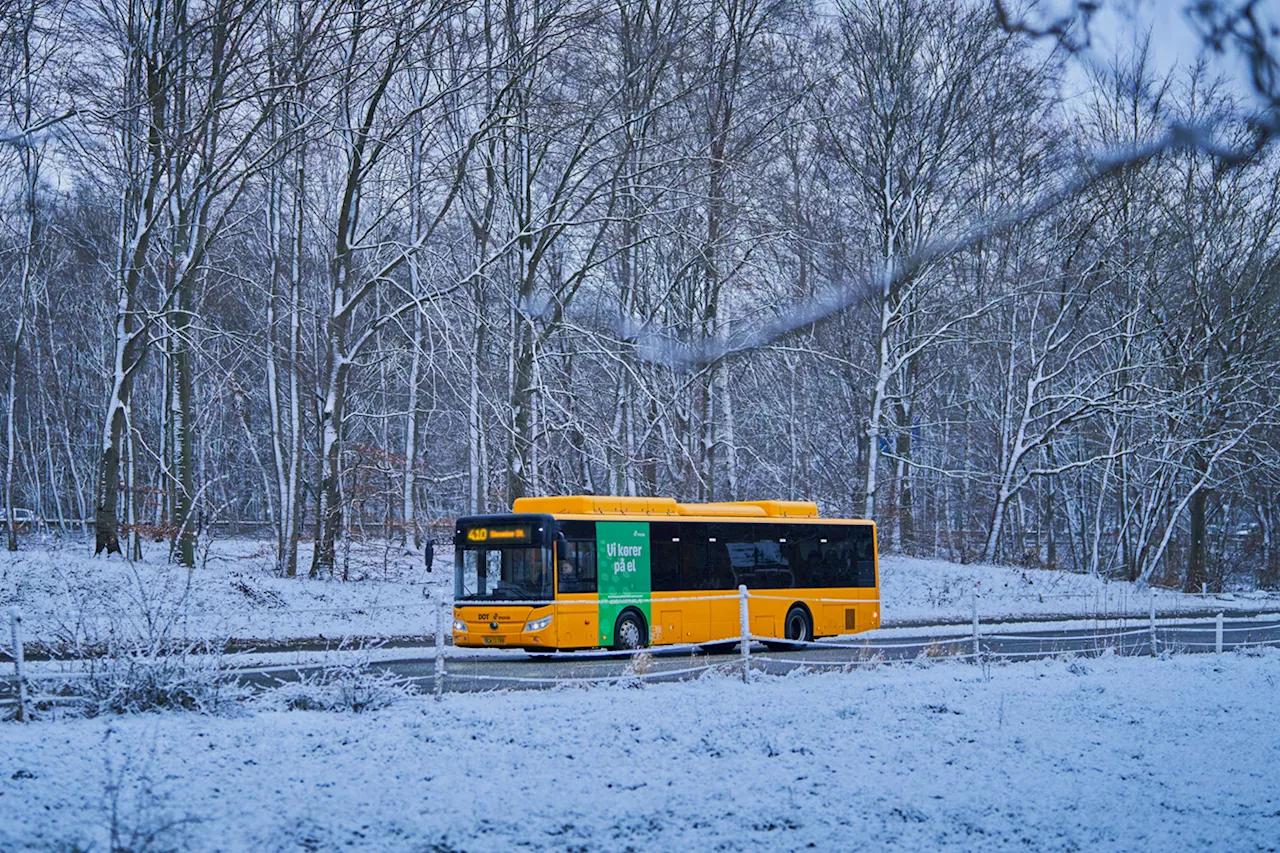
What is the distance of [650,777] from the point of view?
9.12 metres

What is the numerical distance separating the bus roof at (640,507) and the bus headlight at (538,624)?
1.95 m

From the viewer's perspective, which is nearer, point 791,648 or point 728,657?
point 728,657

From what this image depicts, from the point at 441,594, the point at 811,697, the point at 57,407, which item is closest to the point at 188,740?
the point at 811,697

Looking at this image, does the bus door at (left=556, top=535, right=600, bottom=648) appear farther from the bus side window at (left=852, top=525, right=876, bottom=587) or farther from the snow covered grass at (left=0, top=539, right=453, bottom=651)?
the bus side window at (left=852, top=525, right=876, bottom=587)

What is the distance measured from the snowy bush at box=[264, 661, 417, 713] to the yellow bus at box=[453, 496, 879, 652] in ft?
26.4

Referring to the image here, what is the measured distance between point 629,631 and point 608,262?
1689 cm

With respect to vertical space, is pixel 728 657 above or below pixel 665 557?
below

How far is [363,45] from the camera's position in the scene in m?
23.3

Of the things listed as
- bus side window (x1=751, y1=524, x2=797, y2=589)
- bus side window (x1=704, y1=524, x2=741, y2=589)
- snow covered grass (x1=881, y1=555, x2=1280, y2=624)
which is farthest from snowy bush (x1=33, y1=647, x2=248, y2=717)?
snow covered grass (x1=881, y1=555, x2=1280, y2=624)

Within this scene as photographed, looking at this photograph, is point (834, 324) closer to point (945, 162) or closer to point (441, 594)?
point (945, 162)

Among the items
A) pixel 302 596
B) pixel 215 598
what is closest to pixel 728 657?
pixel 302 596

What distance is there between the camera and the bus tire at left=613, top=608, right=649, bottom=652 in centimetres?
2130

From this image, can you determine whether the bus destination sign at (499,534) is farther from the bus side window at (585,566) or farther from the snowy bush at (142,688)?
the snowy bush at (142,688)

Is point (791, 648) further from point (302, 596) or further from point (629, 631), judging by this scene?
point (302, 596)
